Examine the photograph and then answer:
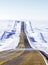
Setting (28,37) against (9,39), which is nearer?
(9,39)

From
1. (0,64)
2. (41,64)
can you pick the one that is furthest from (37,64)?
(0,64)

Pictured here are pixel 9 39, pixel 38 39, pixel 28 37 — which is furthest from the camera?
pixel 28 37

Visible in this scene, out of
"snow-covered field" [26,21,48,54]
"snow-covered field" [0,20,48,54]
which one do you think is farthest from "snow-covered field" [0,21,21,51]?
"snow-covered field" [26,21,48,54]

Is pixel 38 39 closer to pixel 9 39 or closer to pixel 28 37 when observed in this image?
pixel 28 37

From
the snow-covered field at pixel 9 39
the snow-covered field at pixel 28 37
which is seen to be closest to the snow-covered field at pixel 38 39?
the snow-covered field at pixel 28 37

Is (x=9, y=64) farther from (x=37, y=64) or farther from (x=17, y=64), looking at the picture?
(x=37, y=64)

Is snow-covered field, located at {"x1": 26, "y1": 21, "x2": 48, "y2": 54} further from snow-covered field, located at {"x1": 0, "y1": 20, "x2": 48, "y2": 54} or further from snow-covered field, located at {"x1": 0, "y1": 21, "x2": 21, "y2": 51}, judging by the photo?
snow-covered field, located at {"x1": 0, "y1": 21, "x2": 21, "y2": 51}

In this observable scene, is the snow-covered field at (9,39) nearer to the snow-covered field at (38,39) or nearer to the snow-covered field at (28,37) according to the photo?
the snow-covered field at (28,37)

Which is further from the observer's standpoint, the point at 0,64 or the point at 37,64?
the point at 37,64

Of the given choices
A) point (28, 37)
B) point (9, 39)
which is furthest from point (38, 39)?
point (9, 39)
